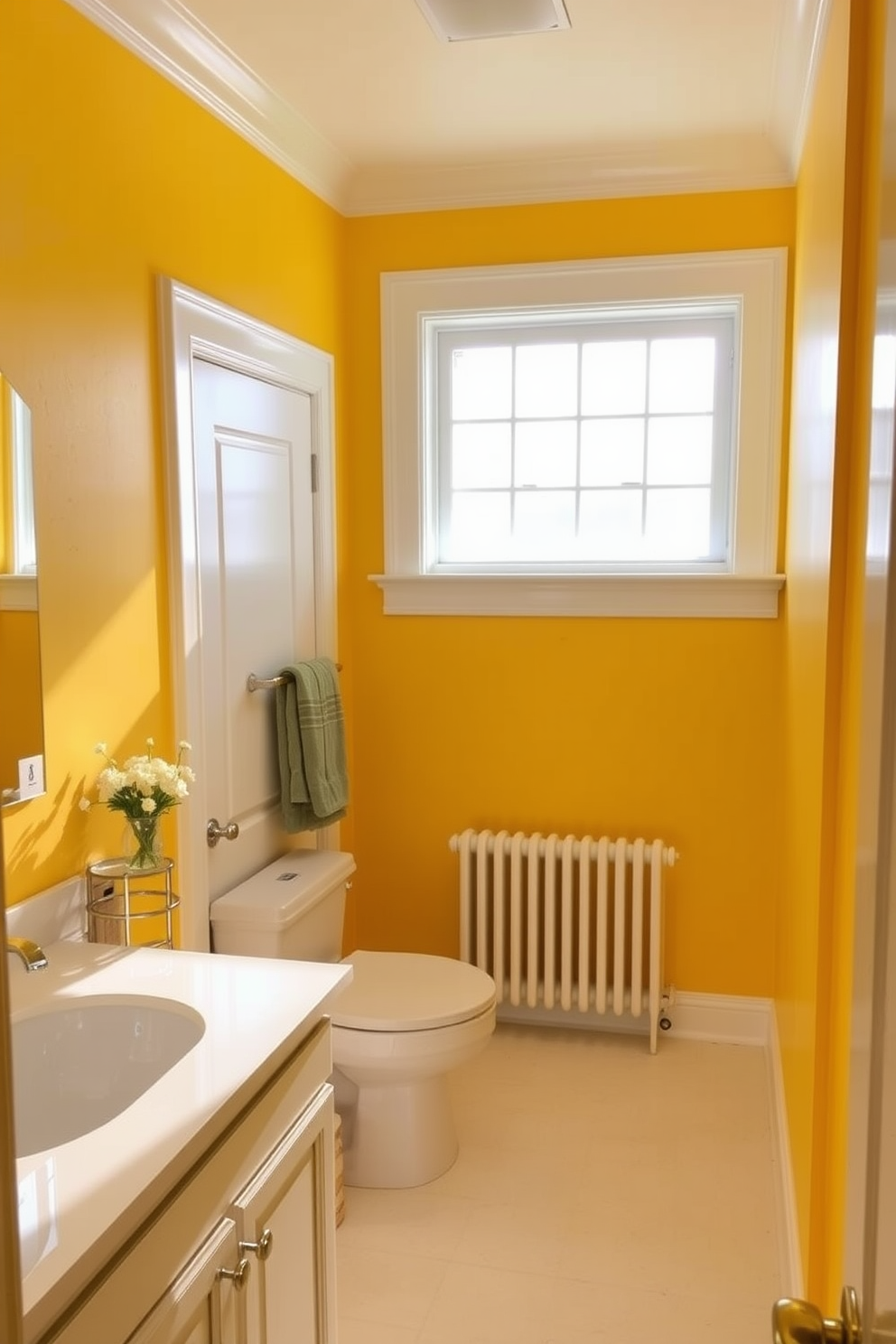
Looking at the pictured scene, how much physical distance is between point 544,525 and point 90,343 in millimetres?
1658

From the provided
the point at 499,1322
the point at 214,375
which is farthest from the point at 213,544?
the point at 499,1322

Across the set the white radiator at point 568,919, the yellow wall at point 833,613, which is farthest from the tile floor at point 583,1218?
the yellow wall at point 833,613

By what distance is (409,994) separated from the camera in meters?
2.59

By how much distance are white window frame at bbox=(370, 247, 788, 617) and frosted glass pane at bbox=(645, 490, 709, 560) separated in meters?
0.07

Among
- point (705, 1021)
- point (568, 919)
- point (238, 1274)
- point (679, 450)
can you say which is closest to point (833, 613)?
point (238, 1274)

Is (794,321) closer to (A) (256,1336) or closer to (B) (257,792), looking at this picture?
(B) (257,792)

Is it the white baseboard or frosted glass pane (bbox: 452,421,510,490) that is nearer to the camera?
the white baseboard

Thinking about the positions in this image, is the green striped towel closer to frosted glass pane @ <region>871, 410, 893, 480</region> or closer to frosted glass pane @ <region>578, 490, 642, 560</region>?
frosted glass pane @ <region>578, 490, 642, 560</region>

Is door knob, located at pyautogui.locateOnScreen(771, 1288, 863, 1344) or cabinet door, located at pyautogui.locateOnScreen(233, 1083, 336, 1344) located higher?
door knob, located at pyautogui.locateOnScreen(771, 1288, 863, 1344)

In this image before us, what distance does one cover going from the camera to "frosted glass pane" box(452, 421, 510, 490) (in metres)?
3.37

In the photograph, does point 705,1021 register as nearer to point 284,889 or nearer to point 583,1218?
point 583,1218

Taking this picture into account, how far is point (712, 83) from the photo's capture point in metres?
2.63

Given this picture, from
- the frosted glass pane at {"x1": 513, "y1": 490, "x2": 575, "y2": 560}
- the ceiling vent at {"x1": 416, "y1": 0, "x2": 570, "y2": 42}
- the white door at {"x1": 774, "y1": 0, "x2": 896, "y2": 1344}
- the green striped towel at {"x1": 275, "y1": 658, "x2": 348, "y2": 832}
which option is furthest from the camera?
the frosted glass pane at {"x1": 513, "y1": 490, "x2": 575, "y2": 560}

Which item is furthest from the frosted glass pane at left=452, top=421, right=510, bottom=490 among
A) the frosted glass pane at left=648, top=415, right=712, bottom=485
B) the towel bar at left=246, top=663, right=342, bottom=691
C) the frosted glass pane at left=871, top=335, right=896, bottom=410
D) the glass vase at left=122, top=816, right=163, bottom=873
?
the frosted glass pane at left=871, top=335, right=896, bottom=410
